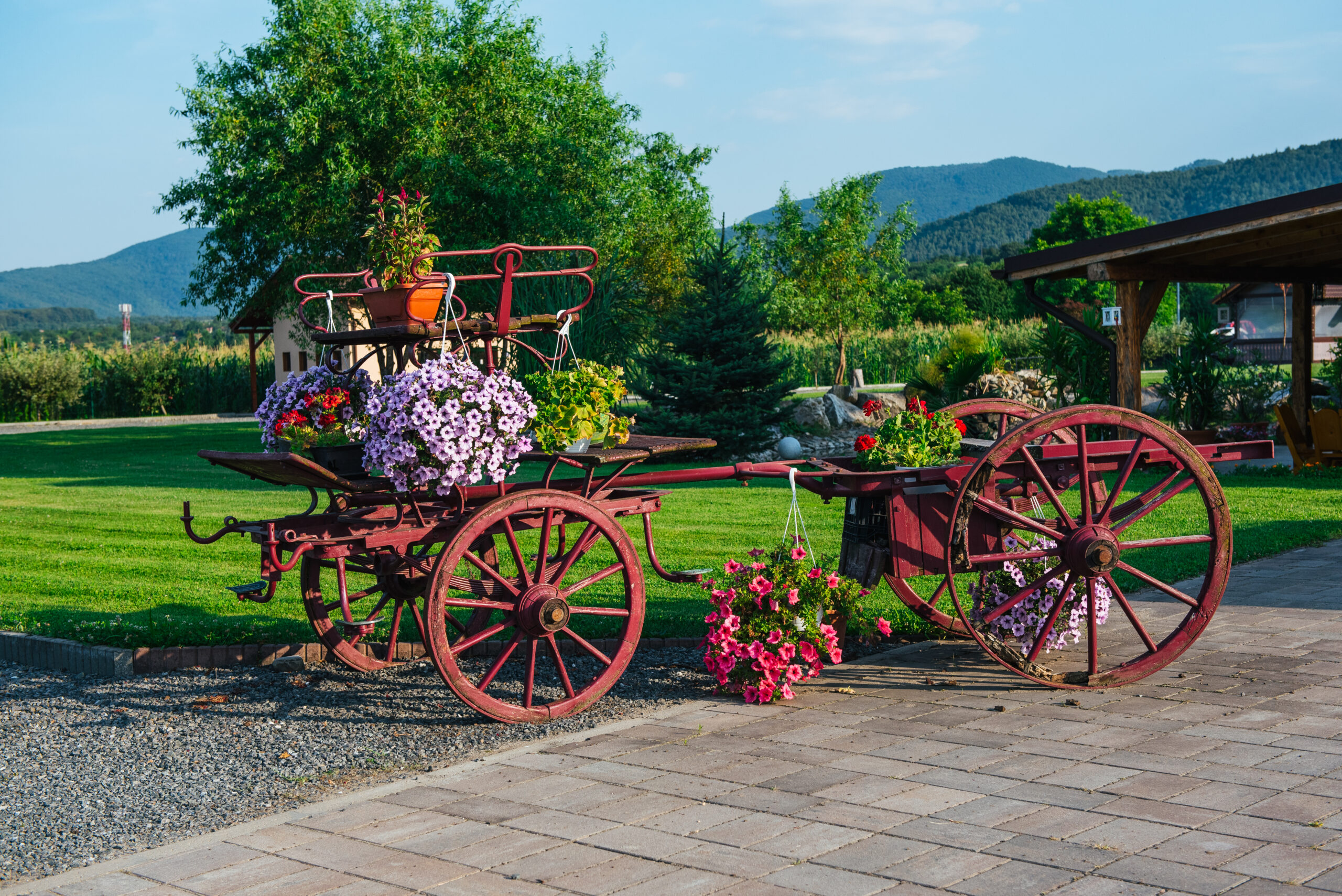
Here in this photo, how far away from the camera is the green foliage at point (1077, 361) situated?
18875 mm

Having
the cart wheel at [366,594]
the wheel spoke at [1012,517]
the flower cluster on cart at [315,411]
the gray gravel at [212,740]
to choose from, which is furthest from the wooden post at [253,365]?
the wheel spoke at [1012,517]

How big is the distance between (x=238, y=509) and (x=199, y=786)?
337 inches

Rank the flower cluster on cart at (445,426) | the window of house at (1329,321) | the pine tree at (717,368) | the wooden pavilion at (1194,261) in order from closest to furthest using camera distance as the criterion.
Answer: the flower cluster on cart at (445,426) < the wooden pavilion at (1194,261) < the pine tree at (717,368) < the window of house at (1329,321)

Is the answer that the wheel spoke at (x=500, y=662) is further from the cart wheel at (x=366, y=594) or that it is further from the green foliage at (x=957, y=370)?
the green foliage at (x=957, y=370)

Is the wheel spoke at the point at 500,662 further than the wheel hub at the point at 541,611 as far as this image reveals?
No

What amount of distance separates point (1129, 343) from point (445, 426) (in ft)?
36.6

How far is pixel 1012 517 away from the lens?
5309mm

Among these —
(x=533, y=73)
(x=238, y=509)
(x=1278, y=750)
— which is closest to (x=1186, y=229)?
(x=1278, y=750)

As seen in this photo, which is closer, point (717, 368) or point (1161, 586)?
point (1161, 586)

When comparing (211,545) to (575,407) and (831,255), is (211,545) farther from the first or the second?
(831,255)

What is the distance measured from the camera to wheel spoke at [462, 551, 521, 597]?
15.9ft

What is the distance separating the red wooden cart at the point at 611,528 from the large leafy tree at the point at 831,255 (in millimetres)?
34140

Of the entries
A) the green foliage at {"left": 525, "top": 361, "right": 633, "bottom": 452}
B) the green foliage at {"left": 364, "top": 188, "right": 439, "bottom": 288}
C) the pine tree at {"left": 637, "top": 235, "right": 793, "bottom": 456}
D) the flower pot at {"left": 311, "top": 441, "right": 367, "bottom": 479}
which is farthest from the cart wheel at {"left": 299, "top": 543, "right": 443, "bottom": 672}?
the pine tree at {"left": 637, "top": 235, "right": 793, "bottom": 456}

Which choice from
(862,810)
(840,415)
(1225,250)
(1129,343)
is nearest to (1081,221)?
(840,415)
